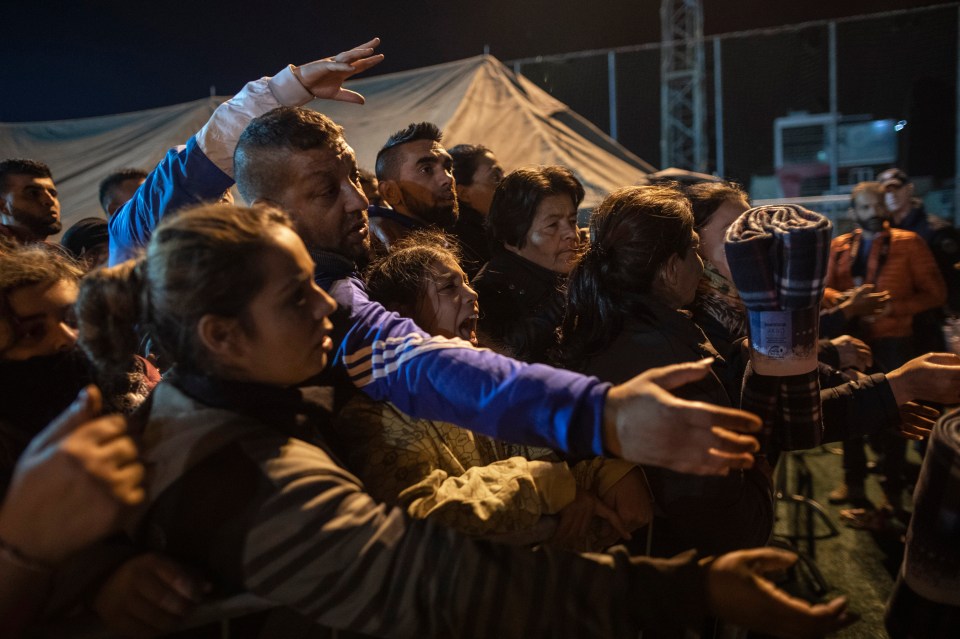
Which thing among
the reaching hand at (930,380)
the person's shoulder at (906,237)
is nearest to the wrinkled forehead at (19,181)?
the reaching hand at (930,380)

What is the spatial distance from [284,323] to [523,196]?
187 cm

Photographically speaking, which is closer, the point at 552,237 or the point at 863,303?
the point at 552,237

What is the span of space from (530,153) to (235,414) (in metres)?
4.25

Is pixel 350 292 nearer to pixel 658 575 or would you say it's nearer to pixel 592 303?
pixel 592 303

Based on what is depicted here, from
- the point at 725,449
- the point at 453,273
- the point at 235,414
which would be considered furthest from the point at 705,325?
the point at 235,414

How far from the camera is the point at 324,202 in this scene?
199 centimetres

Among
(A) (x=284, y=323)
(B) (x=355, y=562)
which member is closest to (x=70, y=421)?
(A) (x=284, y=323)

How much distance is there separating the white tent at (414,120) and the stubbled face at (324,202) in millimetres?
3029

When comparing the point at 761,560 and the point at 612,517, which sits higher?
the point at 761,560

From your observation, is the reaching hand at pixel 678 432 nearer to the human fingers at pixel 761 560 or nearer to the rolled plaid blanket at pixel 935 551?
the human fingers at pixel 761 560

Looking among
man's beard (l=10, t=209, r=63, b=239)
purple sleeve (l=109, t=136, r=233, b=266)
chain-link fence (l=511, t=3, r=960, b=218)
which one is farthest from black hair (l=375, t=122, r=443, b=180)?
chain-link fence (l=511, t=3, r=960, b=218)

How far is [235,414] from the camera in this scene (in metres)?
1.25

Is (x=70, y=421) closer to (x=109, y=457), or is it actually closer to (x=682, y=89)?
(x=109, y=457)

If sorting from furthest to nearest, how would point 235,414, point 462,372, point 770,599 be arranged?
point 462,372 < point 235,414 < point 770,599
